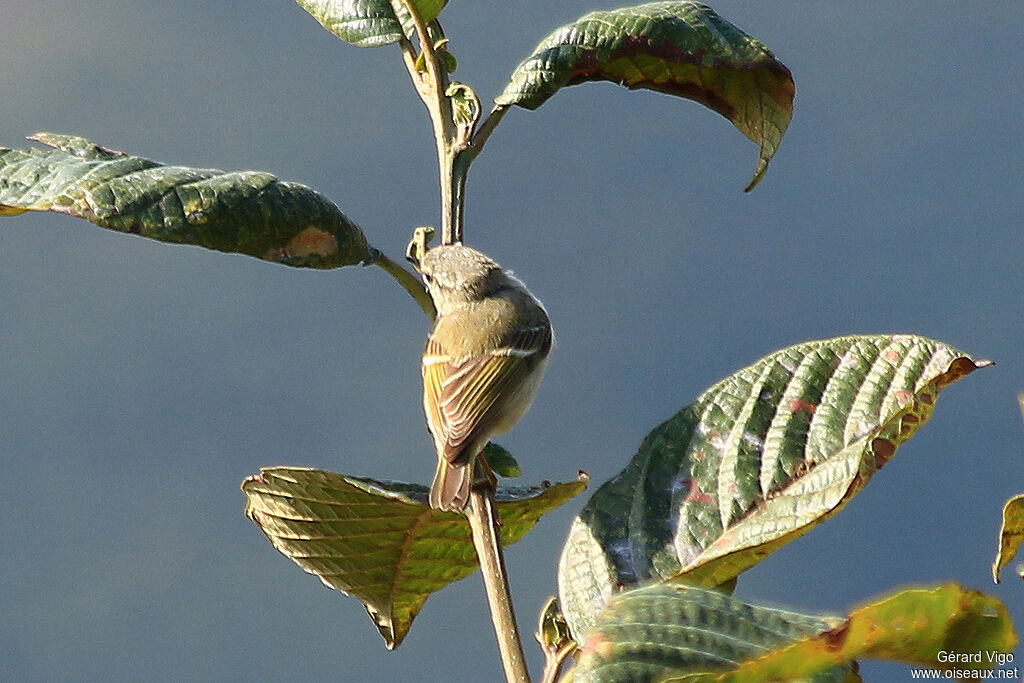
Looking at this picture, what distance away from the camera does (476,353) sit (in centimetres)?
240

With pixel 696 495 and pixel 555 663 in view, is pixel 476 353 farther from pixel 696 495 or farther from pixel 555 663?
pixel 555 663

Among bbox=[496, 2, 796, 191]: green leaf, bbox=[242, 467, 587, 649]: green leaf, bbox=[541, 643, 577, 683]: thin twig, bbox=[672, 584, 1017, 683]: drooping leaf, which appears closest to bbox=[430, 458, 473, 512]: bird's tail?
bbox=[242, 467, 587, 649]: green leaf

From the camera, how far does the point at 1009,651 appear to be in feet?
3.27

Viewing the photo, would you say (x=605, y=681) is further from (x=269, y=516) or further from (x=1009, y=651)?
(x=269, y=516)

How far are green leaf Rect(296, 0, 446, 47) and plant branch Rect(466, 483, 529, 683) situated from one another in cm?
79

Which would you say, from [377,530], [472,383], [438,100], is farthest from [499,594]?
[472,383]

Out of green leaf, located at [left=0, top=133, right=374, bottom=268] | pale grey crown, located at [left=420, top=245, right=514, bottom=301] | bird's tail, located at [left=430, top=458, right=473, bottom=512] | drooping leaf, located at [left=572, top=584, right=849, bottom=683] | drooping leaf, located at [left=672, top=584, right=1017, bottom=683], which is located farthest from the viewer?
pale grey crown, located at [left=420, top=245, right=514, bottom=301]

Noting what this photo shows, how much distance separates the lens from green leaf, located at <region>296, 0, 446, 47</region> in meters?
1.88

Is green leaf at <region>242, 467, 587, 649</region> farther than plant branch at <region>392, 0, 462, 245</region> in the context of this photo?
Yes

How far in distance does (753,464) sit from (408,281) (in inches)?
21.2

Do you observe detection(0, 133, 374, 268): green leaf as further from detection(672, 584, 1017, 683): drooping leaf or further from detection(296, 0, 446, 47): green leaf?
detection(672, 584, 1017, 683): drooping leaf

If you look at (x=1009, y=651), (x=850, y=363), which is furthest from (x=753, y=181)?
(x=1009, y=651)

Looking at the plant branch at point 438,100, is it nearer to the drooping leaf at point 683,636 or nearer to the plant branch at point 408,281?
the plant branch at point 408,281

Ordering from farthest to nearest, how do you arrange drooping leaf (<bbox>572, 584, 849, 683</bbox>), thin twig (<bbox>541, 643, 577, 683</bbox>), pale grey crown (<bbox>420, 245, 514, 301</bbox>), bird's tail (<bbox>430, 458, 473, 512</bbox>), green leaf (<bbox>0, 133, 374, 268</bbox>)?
pale grey crown (<bbox>420, 245, 514, 301</bbox>) < bird's tail (<bbox>430, 458, 473, 512</bbox>) < green leaf (<bbox>0, 133, 374, 268</bbox>) < thin twig (<bbox>541, 643, 577, 683</bbox>) < drooping leaf (<bbox>572, 584, 849, 683</bbox>)
